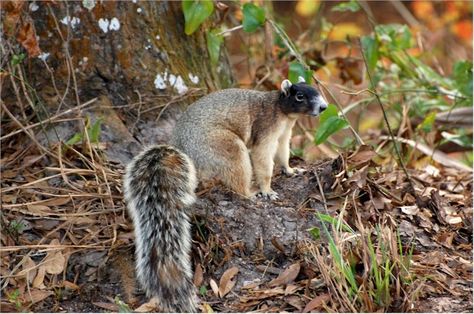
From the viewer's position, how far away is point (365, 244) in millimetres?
3840

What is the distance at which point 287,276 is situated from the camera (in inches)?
163

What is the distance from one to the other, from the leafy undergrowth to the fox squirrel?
17 centimetres

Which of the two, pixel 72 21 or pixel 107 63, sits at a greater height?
pixel 72 21

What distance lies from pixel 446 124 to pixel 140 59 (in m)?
2.74

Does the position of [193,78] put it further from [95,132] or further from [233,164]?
[233,164]

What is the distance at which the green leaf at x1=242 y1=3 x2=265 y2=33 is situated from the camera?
5.61 meters

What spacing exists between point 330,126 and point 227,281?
4.17 feet

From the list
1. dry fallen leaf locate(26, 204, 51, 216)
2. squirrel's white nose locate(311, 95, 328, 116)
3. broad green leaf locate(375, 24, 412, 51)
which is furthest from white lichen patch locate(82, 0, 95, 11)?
broad green leaf locate(375, 24, 412, 51)

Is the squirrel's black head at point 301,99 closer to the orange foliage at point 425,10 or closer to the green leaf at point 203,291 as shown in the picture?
the green leaf at point 203,291

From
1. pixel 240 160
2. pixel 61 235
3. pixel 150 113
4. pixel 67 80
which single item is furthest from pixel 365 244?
pixel 67 80

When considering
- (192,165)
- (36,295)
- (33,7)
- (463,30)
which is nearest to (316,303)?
(192,165)

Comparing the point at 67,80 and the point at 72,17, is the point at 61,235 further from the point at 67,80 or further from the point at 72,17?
the point at 72,17

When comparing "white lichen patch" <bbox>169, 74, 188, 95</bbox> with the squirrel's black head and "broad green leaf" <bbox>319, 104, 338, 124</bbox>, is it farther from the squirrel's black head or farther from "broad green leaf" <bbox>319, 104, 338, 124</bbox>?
"broad green leaf" <bbox>319, 104, 338, 124</bbox>

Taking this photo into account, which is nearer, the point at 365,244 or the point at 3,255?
the point at 365,244
